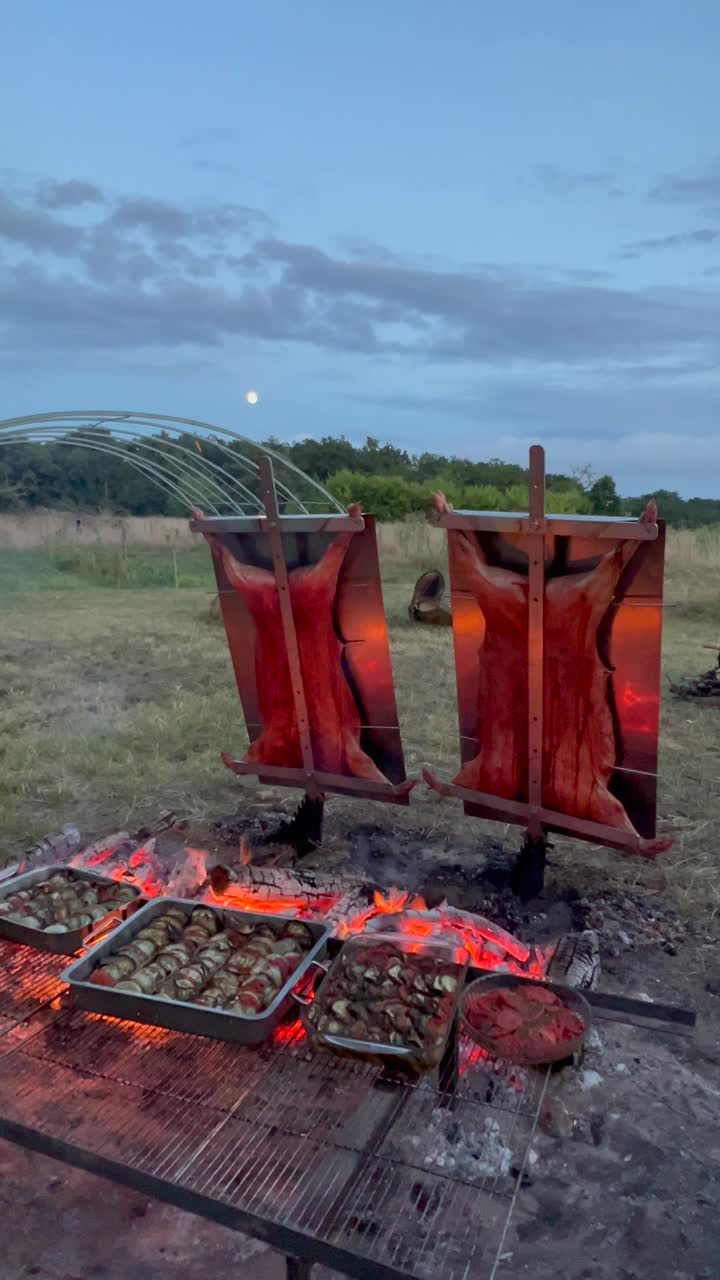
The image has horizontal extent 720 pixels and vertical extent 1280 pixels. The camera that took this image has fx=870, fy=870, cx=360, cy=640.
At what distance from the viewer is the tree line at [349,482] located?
25719 mm

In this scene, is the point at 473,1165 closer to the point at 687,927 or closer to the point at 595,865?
the point at 687,927

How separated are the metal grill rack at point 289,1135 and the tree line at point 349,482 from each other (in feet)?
72.2

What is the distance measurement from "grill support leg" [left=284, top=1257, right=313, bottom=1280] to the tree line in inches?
891

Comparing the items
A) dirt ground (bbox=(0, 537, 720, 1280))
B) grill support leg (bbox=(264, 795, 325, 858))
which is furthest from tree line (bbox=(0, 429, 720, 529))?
grill support leg (bbox=(264, 795, 325, 858))

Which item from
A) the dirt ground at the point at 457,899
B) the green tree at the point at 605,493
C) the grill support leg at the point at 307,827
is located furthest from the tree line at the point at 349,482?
the grill support leg at the point at 307,827

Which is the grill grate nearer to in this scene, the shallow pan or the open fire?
the open fire

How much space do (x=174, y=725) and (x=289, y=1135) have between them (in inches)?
243

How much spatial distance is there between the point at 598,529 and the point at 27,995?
10.1 feet

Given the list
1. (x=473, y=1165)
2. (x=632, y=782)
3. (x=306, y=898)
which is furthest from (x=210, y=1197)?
(x=632, y=782)

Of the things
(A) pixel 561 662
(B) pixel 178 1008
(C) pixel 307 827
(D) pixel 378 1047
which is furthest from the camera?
(C) pixel 307 827

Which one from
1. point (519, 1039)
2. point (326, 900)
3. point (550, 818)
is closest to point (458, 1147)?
point (519, 1039)

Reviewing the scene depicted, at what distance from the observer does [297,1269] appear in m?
2.52

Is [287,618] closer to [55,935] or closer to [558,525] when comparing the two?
[558,525]

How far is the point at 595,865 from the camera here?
18.3 feet
